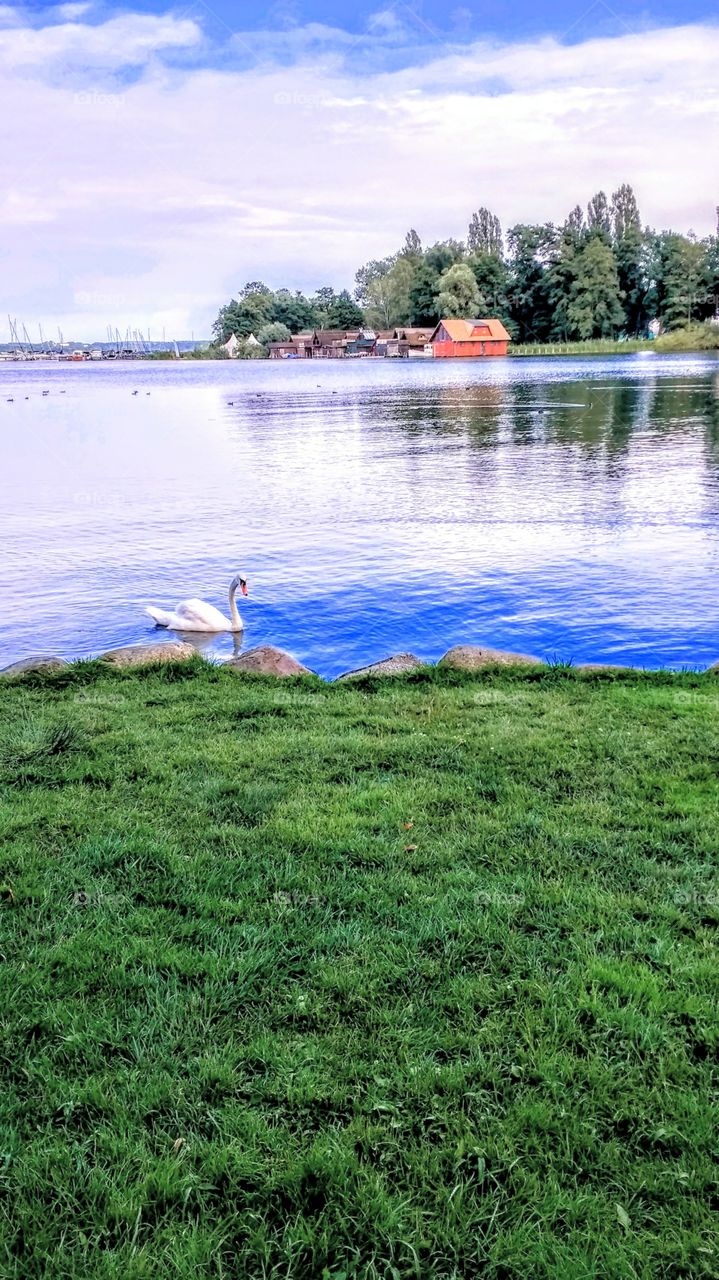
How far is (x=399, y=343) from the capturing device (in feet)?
433

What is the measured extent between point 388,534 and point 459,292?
10684 cm

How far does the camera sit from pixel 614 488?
2122cm

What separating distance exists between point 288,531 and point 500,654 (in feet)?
33.2

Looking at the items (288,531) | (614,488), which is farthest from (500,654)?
(614,488)

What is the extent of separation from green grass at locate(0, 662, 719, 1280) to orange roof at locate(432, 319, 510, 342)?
110331 millimetres

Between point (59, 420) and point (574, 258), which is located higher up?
point (574, 258)

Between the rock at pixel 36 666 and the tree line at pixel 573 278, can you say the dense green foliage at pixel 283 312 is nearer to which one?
the tree line at pixel 573 278

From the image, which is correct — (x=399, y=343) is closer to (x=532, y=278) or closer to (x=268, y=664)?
(x=532, y=278)

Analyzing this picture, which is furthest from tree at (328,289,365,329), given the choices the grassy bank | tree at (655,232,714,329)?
tree at (655,232,714,329)

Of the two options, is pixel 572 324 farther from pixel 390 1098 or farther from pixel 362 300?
pixel 390 1098

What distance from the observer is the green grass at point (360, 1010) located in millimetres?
2562

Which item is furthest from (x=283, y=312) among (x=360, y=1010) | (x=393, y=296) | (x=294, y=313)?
(x=360, y=1010)

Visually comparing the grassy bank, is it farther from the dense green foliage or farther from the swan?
the swan

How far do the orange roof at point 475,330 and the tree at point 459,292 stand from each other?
399cm
